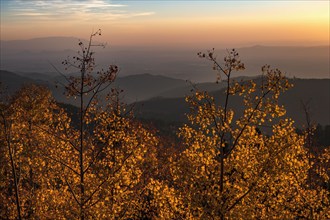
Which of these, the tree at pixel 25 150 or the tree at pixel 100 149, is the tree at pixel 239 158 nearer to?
the tree at pixel 100 149

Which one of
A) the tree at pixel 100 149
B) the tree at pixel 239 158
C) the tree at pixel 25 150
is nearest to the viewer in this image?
the tree at pixel 239 158

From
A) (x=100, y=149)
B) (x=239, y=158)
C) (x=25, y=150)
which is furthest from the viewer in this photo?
(x=25, y=150)

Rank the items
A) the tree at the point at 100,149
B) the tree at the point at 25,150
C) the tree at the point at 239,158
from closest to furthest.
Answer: the tree at the point at 239,158 < the tree at the point at 100,149 < the tree at the point at 25,150

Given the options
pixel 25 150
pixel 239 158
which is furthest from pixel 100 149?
pixel 239 158

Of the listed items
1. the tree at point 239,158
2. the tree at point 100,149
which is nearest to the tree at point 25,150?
the tree at point 100,149

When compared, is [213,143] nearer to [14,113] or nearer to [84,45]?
[84,45]

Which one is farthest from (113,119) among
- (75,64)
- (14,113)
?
(14,113)

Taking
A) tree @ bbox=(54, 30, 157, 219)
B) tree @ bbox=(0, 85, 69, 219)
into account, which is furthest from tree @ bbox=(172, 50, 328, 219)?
tree @ bbox=(0, 85, 69, 219)

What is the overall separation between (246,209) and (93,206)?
6918mm

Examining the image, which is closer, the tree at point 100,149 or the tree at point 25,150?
the tree at point 100,149

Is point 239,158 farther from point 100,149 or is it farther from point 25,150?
point 25,150

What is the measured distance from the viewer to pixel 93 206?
1480 cm

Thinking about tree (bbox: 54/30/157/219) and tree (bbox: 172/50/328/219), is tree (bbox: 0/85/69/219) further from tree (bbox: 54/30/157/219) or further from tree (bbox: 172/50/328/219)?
tree (bbox: 172/50/328/219)

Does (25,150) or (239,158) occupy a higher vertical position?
(25,150)
